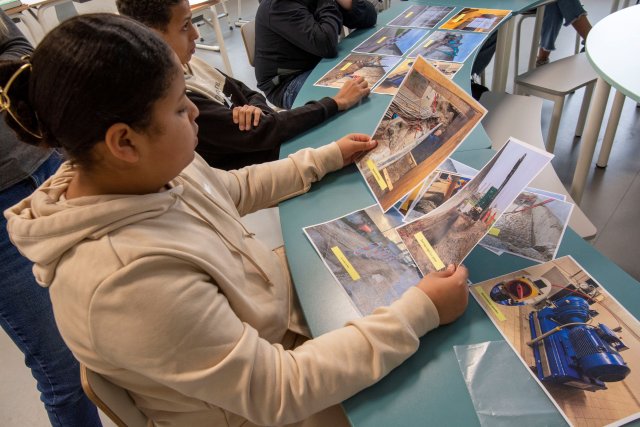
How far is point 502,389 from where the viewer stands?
0.64 meters

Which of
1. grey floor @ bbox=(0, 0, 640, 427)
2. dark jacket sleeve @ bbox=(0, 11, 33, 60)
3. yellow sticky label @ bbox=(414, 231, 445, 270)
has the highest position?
dark jacket sleeve @ bbox=(0, 11, 33, 60)

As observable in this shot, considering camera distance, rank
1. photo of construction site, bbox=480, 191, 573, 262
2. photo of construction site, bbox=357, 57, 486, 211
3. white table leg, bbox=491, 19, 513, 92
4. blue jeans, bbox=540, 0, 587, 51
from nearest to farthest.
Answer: photo of construction site, bbox=480, 191, 573, 262, photo of construction site, bbox=357, 57, 486, 211, white table leg, bbox=491, 19, 513, 92, blue jeans, bbox=540, 0, 587, 51

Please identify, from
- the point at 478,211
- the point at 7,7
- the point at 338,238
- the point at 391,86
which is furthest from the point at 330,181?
the point at 7,7

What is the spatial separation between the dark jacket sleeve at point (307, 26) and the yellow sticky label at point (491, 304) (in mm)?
1415

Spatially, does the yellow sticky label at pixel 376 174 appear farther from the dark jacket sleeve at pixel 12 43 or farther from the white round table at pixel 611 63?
the dark jacket sleeve at pixel 12 43

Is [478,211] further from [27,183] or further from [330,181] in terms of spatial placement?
[27,183]

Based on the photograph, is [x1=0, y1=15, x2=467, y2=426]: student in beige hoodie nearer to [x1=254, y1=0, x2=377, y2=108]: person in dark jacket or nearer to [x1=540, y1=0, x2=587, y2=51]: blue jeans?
[x1=254, y1=0, x2=377, y2=108]: person in dark jacket

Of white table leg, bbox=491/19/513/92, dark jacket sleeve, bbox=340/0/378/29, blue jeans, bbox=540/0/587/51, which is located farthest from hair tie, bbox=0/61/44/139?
blue jeans, bbox=540/0/587/51

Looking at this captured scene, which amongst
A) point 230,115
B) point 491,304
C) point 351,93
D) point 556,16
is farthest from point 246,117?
point 556,16

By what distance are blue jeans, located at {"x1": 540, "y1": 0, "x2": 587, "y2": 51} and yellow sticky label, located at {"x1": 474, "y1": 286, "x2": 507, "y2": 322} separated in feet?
8.45

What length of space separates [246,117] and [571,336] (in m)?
1.09

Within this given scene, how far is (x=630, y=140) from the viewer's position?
2.39m

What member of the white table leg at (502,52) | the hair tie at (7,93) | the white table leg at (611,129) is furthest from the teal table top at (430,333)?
the white table leg at (502,52)

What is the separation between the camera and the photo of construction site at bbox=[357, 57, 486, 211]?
0.98 metres
